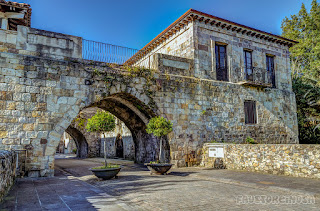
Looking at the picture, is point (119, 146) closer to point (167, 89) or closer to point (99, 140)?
point (99, 140)

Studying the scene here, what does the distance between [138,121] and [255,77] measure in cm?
694

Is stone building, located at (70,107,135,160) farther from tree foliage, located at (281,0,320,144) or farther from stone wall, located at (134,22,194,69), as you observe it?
tree foliage, located at (281,0,320,144)

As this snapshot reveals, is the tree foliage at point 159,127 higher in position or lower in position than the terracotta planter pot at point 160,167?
higher

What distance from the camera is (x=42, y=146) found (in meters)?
8.45

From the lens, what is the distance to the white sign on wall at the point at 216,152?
10.4m

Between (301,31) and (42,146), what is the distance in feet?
81.6

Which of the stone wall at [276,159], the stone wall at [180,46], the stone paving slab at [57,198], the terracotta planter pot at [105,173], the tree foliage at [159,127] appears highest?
the stone wall at [180,46]

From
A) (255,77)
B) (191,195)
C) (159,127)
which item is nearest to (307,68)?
(255,77)

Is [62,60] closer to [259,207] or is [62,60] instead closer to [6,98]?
[6,98]

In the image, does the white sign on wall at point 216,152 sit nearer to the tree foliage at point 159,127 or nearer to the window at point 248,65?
the tree foliage at point 159,127

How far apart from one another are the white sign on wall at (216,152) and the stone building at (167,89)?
0.77m

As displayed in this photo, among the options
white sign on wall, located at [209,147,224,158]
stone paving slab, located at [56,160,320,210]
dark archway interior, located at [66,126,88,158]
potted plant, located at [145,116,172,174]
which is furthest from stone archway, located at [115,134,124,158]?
stone paving slab, located at [56,160,320,210]

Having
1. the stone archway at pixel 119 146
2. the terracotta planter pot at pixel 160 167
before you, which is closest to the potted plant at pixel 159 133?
the terracotta planter pot at pixel 160 167

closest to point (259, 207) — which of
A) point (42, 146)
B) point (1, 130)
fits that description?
point (42, 146)
